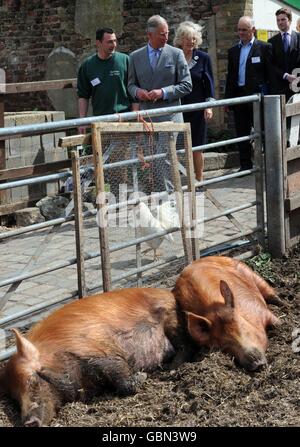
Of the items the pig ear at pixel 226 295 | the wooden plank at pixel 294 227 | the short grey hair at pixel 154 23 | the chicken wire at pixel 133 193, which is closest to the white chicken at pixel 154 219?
the chicken wire at pixel 133 193

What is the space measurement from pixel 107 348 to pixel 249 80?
19.5ft

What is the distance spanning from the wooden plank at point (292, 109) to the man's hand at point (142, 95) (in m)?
1.23

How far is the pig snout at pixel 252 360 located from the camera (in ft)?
13.3

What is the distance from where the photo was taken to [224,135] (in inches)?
444

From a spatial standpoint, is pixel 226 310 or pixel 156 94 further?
pixel 156 94

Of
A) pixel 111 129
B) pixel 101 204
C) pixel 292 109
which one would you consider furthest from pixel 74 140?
pixel 292 109

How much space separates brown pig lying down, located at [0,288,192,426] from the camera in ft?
11.9

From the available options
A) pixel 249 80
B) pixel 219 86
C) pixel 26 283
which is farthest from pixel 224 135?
pixel 26 283

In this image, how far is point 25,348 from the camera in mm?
3691

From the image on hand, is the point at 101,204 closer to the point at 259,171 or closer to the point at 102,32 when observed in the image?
the point at 259,171

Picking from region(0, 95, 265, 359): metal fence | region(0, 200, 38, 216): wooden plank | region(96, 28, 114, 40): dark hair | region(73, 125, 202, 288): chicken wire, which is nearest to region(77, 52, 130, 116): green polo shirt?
region(96, 28, 114, 40): dark hair

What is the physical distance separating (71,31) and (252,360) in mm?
9387

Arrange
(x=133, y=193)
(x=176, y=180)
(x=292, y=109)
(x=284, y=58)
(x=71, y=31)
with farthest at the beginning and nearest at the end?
(x=71, y=31) → (x=284, y=58) → (x=292, y=109) → (x=176, y=180) → (x=133, y=193)

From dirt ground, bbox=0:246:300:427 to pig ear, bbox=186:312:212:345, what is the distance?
3.4 inches
